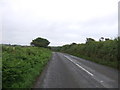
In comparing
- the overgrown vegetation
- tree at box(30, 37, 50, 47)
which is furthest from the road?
tree at box(30, 37, 50, 47)

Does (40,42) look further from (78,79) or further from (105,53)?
(78,79)

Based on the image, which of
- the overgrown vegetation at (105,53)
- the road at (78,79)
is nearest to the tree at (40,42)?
the overgrown vegetation at (105,53)

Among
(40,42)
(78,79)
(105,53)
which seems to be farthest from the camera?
(40,42)

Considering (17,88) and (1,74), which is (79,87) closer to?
(17,88)

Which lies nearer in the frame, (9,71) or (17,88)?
(17,88)

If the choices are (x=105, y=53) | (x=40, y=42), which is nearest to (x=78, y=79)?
(x=105, y=53)

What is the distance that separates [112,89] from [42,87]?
3279mm

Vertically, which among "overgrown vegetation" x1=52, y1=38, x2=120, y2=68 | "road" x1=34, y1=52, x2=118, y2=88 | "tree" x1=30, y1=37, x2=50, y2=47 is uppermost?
"tree" x1=30, y1=37, x2=50, y2=47

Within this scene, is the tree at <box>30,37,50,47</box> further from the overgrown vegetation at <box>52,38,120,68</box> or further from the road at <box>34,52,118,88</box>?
the road at <box>34,52,118,88</box>

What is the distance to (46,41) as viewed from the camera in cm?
13038

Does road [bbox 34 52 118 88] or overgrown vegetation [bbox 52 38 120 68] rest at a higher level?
overgrown vegetation [bbox 52 38 120 68]

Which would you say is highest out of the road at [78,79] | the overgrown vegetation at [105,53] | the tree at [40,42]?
the tree at [40,42]

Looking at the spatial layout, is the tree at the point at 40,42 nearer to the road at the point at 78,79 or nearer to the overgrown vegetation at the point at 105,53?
the overgrown vegetation at the point at 105,53

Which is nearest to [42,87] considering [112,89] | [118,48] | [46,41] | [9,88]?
[9,88]
